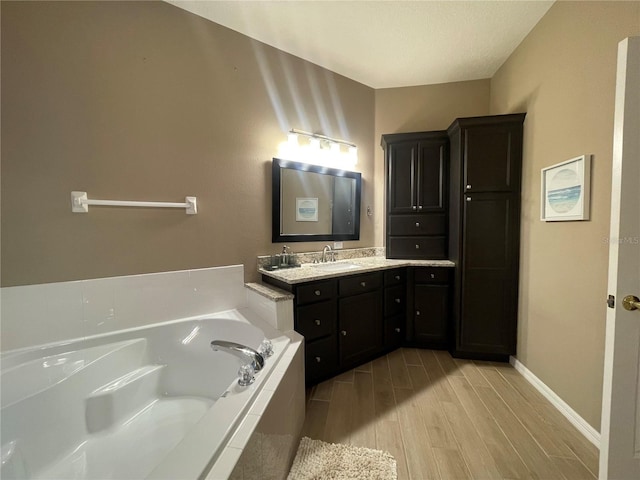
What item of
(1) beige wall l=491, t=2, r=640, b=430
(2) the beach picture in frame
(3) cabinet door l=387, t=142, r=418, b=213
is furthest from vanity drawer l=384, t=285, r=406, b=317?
(2) the beach picture in frame

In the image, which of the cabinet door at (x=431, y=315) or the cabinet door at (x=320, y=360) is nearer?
the cabinet door at (x=320, y=360)

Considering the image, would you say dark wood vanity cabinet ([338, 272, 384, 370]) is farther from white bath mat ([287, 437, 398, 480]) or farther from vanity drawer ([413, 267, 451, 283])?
white bath mat ([287, 437, 398, 480])

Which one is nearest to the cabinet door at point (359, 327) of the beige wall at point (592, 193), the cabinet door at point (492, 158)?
the beige wall at point (592, 193)

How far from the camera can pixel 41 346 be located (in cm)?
138

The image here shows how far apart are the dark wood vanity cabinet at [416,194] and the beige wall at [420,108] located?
0.21 meters

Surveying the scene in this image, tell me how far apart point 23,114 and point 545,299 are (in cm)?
347

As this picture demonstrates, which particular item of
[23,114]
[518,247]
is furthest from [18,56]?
[518,247]

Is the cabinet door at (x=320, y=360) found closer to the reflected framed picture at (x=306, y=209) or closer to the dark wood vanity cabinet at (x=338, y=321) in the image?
the dark wood vanity cabinet at (x=338, y=321)

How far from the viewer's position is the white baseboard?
1406 mm

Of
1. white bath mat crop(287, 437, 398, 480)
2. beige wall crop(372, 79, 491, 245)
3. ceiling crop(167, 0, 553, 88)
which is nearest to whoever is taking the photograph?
white bath mat crop(287, 437, 398, 480)

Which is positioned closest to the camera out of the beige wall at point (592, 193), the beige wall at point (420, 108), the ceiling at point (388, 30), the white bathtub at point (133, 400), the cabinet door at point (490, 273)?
the white bathtub at point (133, 400)

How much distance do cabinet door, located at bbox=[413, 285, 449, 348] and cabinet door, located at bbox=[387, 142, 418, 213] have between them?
84cm

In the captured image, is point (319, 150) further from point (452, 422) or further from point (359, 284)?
point (452, 422)

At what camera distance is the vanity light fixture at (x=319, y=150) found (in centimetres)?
229
